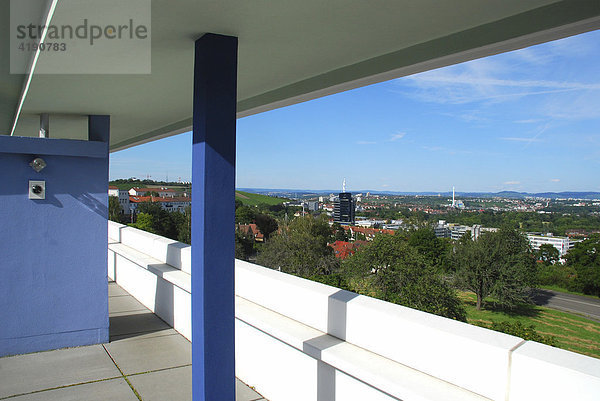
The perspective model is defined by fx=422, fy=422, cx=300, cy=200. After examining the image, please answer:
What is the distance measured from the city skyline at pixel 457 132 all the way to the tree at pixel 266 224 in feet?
124

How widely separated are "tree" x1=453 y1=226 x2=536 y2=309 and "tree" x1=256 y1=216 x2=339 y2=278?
13384mm

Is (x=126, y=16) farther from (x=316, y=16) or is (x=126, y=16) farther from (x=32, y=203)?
(x=32, y=203)

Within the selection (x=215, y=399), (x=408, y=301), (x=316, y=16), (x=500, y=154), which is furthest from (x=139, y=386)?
(x=500, y=154)

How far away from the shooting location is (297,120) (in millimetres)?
101125

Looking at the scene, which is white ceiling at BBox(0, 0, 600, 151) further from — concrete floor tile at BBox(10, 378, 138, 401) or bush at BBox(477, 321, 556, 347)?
bush at BBox(477, 321, 556, 347)

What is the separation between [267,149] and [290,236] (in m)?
69.6

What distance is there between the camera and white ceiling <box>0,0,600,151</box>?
1650 mm

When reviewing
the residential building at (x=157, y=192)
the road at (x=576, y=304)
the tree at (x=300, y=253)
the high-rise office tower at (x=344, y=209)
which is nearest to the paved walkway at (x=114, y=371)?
the residential building at (x=157, y=192)

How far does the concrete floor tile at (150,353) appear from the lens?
125 inches

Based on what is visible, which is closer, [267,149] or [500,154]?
[500,154]

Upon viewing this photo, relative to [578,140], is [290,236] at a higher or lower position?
lower

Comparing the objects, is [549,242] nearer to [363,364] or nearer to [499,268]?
[499,268]

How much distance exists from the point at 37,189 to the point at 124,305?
1900 mm

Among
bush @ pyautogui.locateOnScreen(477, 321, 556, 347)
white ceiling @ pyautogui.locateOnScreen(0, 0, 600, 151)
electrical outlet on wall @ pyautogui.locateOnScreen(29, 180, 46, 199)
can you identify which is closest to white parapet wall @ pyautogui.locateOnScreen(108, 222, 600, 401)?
white ceiling @ pyautogui.locateOnScreen(0, 0, 600, 151)
